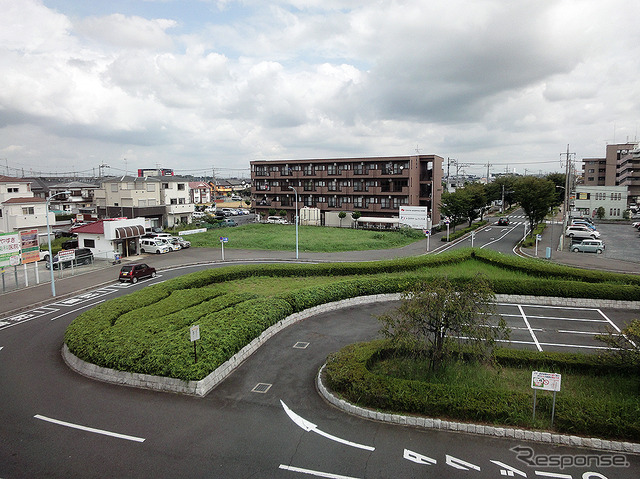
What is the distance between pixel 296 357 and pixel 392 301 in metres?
9.99

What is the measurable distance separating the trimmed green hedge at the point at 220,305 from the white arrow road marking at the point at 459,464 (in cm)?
802

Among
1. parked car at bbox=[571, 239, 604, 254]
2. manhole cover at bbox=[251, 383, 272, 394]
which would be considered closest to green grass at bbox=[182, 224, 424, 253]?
parked car at bbox=[571, 239, 604, 254]

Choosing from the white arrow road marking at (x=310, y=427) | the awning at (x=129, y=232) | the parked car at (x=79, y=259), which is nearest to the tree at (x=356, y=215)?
the awning at (x=129, y=232)

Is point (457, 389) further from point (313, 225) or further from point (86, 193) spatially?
point (86, 193)

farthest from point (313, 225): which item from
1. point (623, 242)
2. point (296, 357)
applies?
point (296, 357)

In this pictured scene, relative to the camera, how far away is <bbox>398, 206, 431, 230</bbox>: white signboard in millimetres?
59594

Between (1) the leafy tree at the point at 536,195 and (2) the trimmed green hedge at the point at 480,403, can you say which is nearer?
(2) the trimmed green hedge at the point at 480,403

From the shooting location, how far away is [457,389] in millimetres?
12258

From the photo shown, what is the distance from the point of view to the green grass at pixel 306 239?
157 feet

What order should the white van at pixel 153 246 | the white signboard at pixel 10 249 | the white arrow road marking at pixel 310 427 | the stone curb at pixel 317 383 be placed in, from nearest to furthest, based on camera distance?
the stone curb at pixel 317 383 → the white arrow road marking at pixel 310 427 → the white signboard at pixel 10 249 → the white van at pixel 153 246

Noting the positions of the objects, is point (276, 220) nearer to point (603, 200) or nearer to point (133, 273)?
point (133, 273)

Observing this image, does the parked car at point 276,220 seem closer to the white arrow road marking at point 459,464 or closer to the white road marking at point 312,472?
the white road marking at point 312,472

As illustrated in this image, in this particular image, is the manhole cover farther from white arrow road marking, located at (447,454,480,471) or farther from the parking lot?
the parking lot

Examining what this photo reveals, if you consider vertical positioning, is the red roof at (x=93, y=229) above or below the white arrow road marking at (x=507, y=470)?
above
